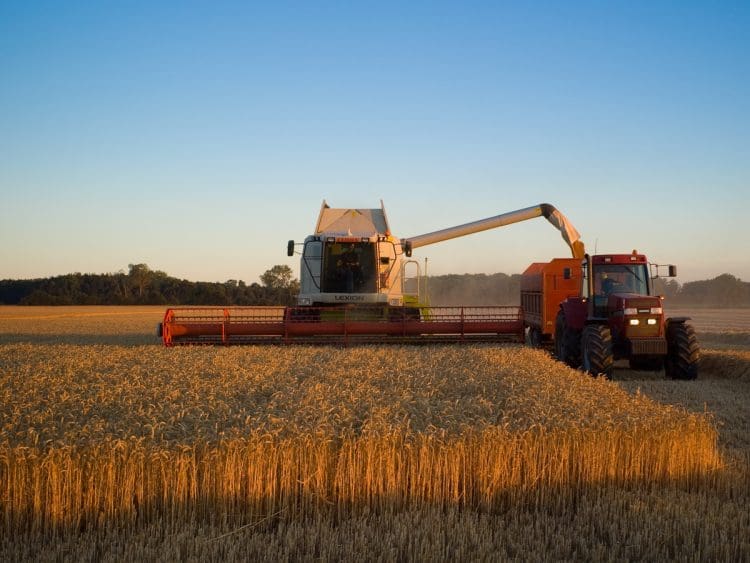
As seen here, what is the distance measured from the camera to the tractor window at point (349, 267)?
45.6 ft

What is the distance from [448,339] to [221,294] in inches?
1424

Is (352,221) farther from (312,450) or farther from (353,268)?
(312,450)

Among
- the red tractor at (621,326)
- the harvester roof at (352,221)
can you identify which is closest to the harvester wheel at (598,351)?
the red tractor at (621,326)

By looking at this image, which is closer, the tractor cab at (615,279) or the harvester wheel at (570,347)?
the tractor cab at (615,279)

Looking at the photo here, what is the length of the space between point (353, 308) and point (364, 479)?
9.03 meters

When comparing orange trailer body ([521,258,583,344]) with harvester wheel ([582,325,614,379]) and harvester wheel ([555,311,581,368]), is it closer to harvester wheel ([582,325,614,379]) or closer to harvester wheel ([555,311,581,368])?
harvester wheel ([555,311,581,368])

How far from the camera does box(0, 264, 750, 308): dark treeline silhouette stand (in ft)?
154

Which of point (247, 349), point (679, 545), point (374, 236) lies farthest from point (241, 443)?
point (374, 236)

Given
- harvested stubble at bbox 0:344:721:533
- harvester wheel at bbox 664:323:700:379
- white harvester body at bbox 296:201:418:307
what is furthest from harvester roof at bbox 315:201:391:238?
harvested stubble at bbox 0:344:721:533

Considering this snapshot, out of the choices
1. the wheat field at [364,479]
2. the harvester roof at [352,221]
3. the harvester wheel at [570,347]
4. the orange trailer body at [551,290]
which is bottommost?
the wheat field at [364,479]

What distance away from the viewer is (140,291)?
5184 cm

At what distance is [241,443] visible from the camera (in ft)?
15.1

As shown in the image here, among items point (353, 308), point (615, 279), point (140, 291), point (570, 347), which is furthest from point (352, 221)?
point (140, 291)

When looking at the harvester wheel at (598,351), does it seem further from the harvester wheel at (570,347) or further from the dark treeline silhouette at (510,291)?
the dark treeline silhouette at (510,291)
